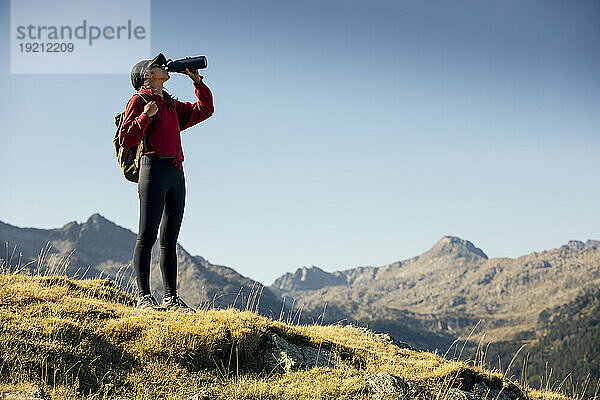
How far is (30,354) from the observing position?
193 inches

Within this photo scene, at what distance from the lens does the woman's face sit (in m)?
7.16

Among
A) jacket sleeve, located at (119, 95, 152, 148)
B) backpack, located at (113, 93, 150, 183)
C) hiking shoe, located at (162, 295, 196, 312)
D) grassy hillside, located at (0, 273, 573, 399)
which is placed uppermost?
jacket sleeve, located at (119, 95, 152, 148)

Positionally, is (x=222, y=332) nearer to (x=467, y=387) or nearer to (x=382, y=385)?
(x=382, y=385)

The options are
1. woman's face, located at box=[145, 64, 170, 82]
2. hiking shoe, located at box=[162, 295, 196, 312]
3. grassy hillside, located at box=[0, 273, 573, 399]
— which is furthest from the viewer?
woman's face, located at box=[145, 64, 170, 82]

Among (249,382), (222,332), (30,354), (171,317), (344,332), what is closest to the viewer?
(30,354)

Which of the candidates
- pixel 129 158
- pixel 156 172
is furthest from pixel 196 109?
pixel 156 172

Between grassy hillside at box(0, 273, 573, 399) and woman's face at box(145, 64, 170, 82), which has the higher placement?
woman's face at box(145, 64, 170, 82)

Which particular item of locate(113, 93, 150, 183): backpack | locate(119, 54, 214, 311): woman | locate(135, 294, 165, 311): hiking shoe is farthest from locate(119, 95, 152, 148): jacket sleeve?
locate(135, 294, 165, 311): hiking shoe

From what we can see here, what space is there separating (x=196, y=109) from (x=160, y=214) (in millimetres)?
2027

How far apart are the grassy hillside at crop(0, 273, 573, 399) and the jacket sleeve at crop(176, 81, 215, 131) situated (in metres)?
3.29

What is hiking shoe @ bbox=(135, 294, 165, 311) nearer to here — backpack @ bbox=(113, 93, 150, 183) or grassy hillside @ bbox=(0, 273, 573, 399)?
grassy hillside @ bbox=(0, 273, 573, 399)

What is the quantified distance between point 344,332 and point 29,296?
4980mm

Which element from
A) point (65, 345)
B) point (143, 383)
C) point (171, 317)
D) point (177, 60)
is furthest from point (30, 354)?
point (177, 60)

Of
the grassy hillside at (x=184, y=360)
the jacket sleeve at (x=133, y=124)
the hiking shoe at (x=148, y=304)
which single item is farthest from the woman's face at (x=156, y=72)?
the grassy hillside at (x=184, y=360)
